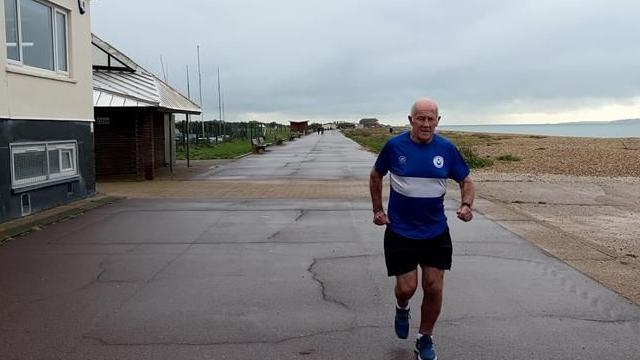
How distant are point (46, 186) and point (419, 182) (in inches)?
361

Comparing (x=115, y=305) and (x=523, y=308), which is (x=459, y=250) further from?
(x=115, y=305)

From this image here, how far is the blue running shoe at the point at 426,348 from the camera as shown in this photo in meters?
4.41

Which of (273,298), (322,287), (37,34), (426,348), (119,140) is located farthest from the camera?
(119,140)

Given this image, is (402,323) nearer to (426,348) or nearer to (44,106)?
(426,348)

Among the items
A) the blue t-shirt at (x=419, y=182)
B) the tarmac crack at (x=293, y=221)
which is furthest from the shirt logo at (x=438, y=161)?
the tarmac crack at (x=293, y=221)

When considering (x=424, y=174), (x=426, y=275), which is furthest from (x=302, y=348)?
(x=424, y=174)

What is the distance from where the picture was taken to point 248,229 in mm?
10125

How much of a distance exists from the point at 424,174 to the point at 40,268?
15.7 ft

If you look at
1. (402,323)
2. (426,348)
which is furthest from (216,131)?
(426,348)

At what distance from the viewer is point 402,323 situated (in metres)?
4.77

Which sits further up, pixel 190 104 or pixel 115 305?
pixel 190 104

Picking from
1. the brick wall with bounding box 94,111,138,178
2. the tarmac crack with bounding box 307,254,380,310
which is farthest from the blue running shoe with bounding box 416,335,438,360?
the brick wall with bounding box 94,111,138,178

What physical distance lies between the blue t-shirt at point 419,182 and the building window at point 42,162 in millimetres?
8042

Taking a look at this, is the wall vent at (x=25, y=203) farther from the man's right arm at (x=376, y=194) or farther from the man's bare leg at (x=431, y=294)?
the man's bare leg at (x=431, y=294)
